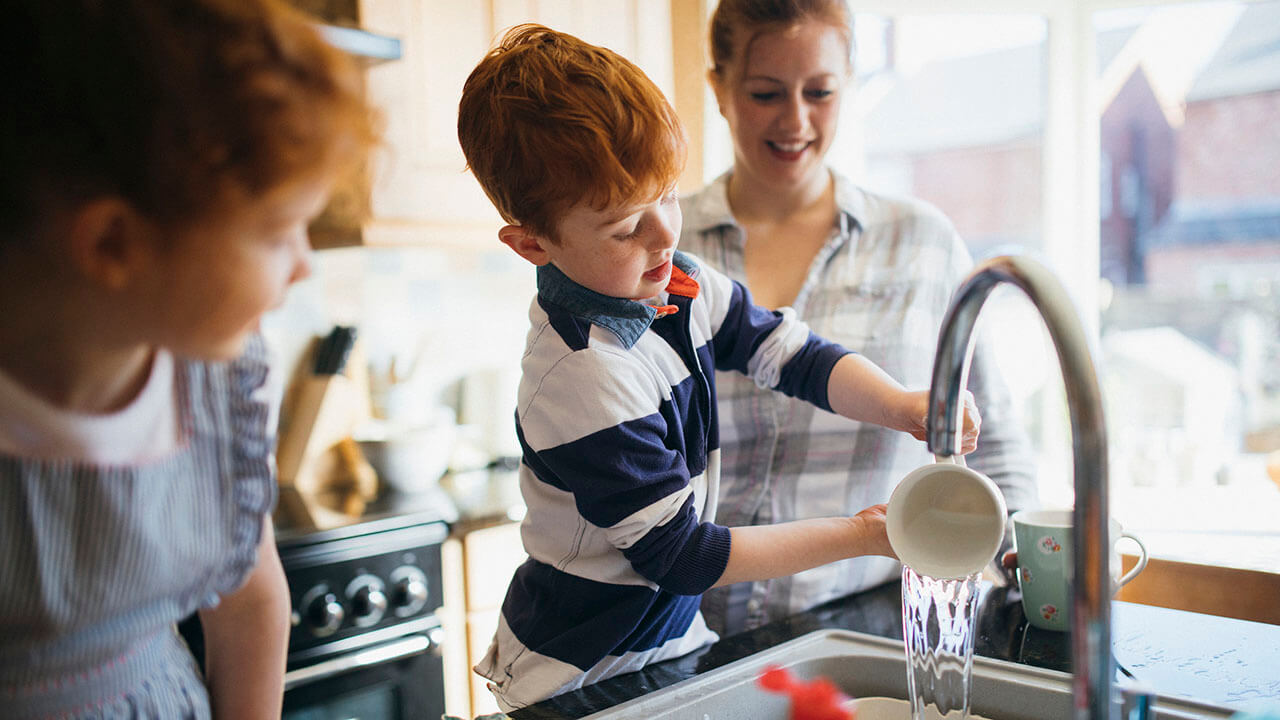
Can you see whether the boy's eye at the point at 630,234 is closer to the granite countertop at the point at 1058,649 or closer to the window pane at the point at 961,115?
the granite countertop at the point at 1058,649

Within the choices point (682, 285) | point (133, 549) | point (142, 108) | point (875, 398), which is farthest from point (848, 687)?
point (142, 108)

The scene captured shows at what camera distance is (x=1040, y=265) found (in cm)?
52

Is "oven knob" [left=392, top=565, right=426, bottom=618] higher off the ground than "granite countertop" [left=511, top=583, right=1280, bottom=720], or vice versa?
"granite countertop" [left=511, top=583, right=1280, bottom=720]

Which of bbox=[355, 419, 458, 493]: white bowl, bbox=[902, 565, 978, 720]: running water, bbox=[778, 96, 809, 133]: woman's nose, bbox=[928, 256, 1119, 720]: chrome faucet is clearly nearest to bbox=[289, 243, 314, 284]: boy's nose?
bbox=[928, 256, 1119, 720]: chrome faucet

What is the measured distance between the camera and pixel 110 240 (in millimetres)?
491

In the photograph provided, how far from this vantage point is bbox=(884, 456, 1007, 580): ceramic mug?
2.41 ft

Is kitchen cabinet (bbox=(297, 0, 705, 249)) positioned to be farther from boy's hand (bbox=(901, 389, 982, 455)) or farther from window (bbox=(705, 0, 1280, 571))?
boy's hand (bbox=(901, 389, 982, 455))

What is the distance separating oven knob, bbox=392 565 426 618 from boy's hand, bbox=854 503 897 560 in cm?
121

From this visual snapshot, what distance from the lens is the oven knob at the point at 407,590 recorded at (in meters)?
1.84

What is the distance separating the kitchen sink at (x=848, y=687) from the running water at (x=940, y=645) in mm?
89

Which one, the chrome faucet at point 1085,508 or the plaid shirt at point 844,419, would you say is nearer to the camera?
the chrome faucet at point 1085,508

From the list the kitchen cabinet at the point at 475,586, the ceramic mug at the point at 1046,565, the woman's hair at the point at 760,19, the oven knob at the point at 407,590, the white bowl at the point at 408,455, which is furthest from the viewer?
the white bowl at the point at 408,455

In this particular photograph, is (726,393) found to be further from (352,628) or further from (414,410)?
(414,410)

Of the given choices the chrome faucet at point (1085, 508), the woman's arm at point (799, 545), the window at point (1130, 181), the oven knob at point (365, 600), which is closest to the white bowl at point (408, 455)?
the oven knob at point (365, 600)
